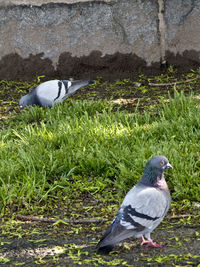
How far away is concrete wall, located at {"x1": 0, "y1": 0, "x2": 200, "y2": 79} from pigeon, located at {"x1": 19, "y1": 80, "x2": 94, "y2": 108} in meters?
0.81

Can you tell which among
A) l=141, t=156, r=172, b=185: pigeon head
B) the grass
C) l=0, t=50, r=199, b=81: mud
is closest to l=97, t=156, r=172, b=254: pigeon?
l=141, t=156, r=172, b=185: pigeon head

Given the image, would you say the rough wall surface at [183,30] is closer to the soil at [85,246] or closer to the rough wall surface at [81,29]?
the rough wall surface at [81,29]

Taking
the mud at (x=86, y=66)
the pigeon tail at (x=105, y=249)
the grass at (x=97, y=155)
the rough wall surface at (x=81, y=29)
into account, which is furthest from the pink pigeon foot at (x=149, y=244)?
the rough wall surface at (x=81, y=29)

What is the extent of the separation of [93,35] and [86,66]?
16.6 inches

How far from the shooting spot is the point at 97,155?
378 cm

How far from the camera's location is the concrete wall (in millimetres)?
6129

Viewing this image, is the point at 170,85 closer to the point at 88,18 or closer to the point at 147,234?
the point at 88,18

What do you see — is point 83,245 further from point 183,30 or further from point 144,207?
point 183,30

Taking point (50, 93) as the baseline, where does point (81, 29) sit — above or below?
above

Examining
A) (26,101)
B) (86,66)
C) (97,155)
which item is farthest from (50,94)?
(97,155)

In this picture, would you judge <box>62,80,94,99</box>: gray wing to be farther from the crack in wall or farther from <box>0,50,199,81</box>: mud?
the crack in wall


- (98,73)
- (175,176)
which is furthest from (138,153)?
(98,73)

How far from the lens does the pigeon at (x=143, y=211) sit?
8.13 ft

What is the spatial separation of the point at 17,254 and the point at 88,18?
4.10 meters
